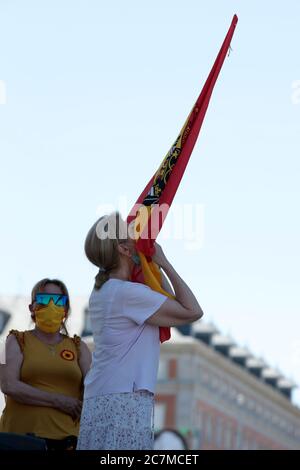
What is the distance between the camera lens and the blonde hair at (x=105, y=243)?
4.66 metres

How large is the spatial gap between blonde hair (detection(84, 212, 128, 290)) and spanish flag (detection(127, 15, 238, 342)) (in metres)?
0.08

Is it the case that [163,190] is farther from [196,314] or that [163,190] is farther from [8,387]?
[8,387]

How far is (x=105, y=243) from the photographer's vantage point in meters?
4.66

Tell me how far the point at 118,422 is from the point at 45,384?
3.68ft

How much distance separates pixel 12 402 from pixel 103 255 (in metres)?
1.13

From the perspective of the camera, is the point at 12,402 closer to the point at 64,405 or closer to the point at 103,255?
the point at 64,405

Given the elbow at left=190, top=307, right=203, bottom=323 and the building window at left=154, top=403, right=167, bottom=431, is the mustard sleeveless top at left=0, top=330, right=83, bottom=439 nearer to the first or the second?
the elbow at left=190, top=307, right=203, bottom=323

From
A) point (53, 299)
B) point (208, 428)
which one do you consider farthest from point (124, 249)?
point (208, 428)

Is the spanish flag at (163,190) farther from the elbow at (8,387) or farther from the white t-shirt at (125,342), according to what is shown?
the elbow at (8,387)

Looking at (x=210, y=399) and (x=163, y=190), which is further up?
(x=210, y=399)

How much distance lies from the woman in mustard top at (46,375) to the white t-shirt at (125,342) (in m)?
0.82

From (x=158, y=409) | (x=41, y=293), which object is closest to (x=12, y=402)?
(x=41, y=293)

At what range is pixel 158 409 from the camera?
73.8m

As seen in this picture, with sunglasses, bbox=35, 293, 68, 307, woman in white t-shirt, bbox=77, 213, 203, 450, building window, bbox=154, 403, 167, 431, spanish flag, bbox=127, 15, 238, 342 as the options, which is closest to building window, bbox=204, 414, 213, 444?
building window, bbox=154, 403, 167, 431
